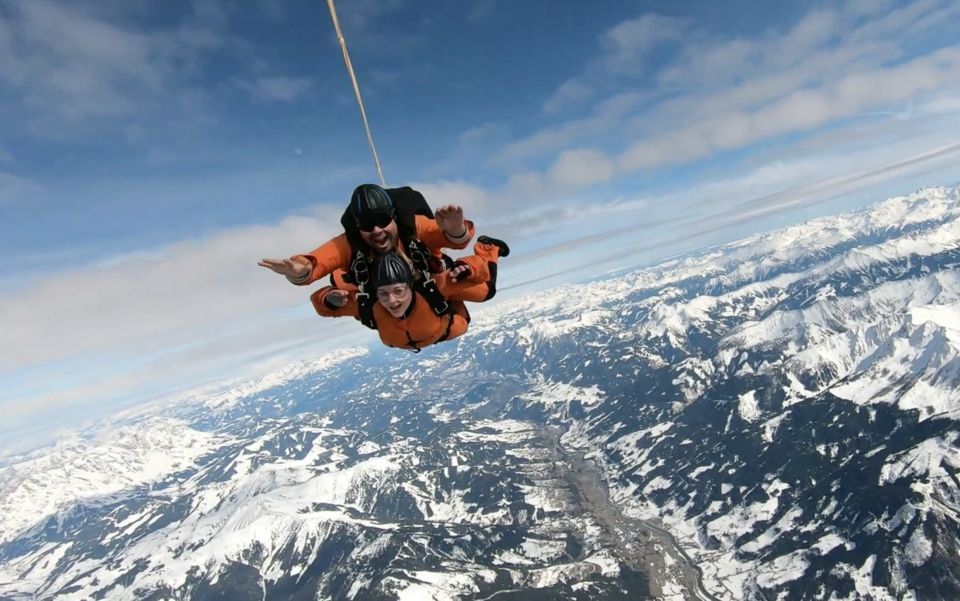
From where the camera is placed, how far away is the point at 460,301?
13289 mm

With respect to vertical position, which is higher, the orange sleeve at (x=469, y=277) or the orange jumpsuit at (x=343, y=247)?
the orange jumpsuit at (x=343, y=247)

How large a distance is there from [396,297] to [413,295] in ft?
2.71

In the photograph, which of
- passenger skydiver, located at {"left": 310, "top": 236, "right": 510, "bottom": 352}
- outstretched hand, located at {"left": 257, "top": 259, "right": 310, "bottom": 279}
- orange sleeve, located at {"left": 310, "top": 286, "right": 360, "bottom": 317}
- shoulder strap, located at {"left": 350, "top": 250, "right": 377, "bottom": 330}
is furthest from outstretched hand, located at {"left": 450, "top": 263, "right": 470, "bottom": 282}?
outstretched hand, located at {"left": 257, "top": 259, "right": 310, "bottom": 279}

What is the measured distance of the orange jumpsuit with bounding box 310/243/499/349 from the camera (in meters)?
11.0

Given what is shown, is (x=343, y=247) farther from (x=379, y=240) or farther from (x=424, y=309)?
(x=424, y=309)

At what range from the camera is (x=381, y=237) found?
1016 centimetres

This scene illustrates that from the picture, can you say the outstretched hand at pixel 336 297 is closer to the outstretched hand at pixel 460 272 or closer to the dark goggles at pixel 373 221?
the dark goggles at pixel 373 221

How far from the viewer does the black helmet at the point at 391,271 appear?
9.82 metres

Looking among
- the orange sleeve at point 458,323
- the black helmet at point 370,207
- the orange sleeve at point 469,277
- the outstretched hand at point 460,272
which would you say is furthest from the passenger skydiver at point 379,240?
the orange sleeve at point 458,323

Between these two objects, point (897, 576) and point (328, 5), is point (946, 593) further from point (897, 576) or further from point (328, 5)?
point (328, 5)

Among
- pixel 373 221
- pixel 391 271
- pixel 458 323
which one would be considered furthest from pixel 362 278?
pixel 458 323

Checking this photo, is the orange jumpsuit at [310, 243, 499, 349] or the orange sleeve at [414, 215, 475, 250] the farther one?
the orange jumpsuit at [310, 243, 499, 349]

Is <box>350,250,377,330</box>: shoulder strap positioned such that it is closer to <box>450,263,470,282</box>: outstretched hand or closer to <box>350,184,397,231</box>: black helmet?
<box>350,184,397,231</box>: black helmet

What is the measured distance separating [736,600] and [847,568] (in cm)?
4589
